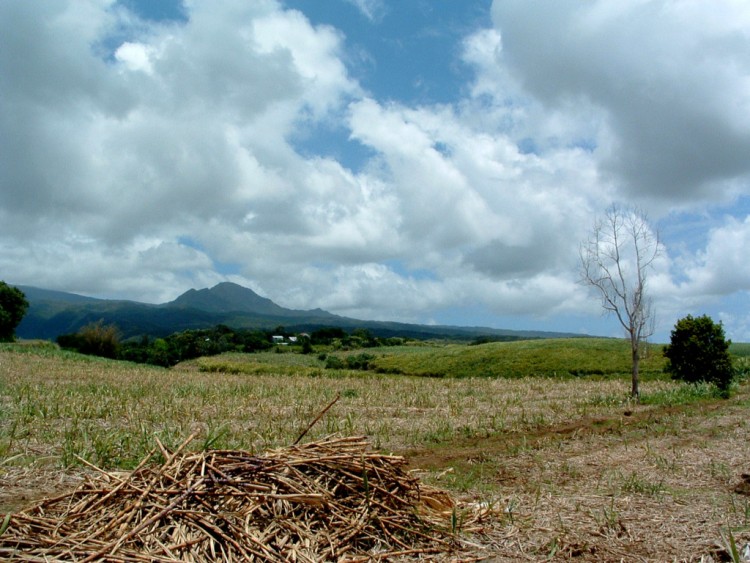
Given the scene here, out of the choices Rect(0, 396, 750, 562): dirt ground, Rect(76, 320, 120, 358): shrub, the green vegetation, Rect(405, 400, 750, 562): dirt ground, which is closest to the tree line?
Rect(76, 320, 120, 358): shrub

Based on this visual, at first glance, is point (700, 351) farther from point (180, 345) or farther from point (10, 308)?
point (10, 308)

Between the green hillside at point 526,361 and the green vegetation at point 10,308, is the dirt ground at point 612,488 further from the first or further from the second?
the green vegetation at point 10,308

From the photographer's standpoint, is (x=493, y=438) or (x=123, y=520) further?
(x=493, y=438)

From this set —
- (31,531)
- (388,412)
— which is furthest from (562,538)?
(388,412)

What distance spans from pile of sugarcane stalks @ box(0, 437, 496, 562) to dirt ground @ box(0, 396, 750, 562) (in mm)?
616

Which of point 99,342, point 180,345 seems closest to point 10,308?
point 99,342

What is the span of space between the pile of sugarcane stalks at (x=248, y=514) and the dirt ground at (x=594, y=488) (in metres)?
0.62

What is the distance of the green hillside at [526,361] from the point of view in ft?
146

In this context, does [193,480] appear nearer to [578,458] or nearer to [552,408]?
[578,458]

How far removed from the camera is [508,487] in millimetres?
7285

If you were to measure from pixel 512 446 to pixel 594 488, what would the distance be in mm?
3593

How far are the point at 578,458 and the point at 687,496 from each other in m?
2.87

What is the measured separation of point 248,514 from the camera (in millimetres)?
4133

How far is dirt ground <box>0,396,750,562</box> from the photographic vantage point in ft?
15.6
